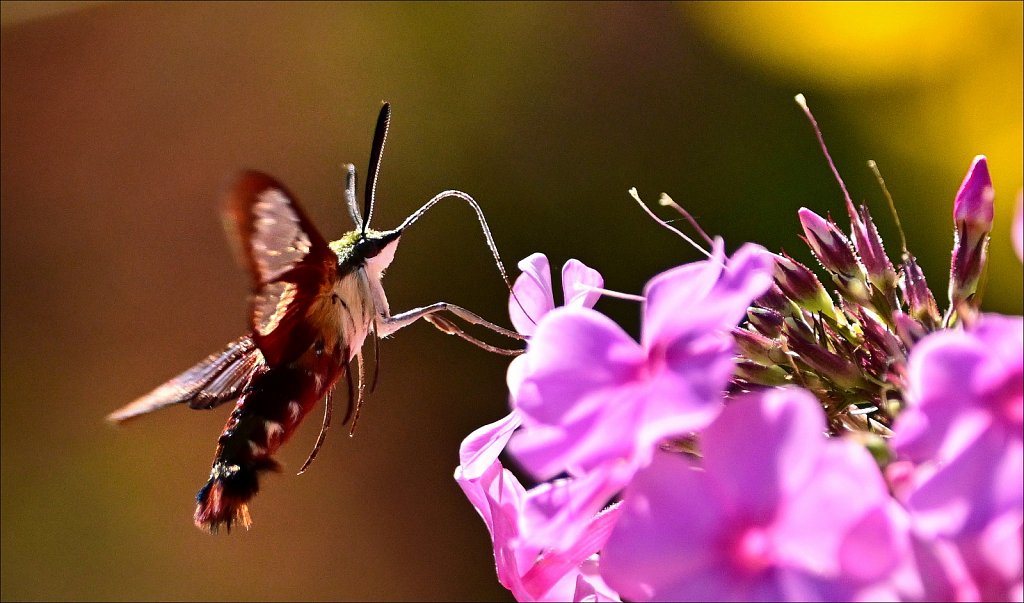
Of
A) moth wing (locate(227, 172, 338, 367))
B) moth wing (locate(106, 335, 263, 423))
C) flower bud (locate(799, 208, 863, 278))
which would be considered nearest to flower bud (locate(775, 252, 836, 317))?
flower bud (locate(799, 208, 863, 278))

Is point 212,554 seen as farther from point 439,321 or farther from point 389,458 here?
point 439,321

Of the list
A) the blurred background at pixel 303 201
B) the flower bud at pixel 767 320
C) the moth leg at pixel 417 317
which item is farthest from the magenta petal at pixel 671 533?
the blurred background at pixel 303 201

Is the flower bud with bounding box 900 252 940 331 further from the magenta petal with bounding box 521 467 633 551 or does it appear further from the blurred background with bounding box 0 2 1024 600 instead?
the blurred background with bounding box 0 2 1024 600

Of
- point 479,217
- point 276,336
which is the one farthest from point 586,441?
point 479,217

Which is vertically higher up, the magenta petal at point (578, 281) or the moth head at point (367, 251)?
the moth head at point (367, 251)

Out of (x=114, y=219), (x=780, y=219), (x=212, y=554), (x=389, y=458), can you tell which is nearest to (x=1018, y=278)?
(x=780, y=219)

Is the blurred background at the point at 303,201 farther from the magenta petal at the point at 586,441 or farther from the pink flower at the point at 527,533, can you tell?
the magenta petal at the point at 586,441
